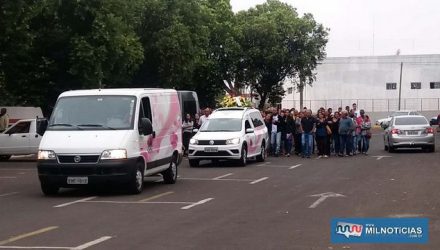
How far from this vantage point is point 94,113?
15.6 metres

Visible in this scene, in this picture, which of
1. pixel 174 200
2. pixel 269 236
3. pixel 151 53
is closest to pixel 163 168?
pixel 174 200

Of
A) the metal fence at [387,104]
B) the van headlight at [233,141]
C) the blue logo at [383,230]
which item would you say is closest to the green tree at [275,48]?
the metal fence at [387,104]

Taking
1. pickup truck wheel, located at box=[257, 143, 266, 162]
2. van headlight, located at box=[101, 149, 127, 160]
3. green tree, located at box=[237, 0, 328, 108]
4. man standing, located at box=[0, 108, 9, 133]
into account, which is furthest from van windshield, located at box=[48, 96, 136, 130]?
green tree, located at box=[237, 0, 328, 108]

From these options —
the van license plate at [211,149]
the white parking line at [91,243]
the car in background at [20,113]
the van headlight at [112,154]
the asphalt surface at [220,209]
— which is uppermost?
the car in background at [20,113]

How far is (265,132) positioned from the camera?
26656mm

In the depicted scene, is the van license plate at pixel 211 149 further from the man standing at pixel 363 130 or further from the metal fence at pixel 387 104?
the metal fence at pixel 387 104

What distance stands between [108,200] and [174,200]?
53.2 inches

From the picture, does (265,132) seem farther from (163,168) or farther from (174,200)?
(174,200)

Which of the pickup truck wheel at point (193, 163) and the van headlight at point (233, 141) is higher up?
the van headlight at point (233, 141)

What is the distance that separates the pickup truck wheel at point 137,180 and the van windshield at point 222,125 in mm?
→ 8411

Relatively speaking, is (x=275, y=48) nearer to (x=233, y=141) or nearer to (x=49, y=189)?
(x=233, y=141)

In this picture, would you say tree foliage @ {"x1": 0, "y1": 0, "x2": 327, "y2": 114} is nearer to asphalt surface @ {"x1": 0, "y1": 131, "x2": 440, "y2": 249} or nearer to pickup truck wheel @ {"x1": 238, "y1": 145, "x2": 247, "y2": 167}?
pickup truck wheel @ {"x1": 238, "y1": 145, "x2": 247, "y2": 167}

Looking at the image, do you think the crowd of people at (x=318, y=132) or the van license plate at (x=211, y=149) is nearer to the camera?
the van license plate at (x=211, y=149)

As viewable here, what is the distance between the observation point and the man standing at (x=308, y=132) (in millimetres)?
27609
